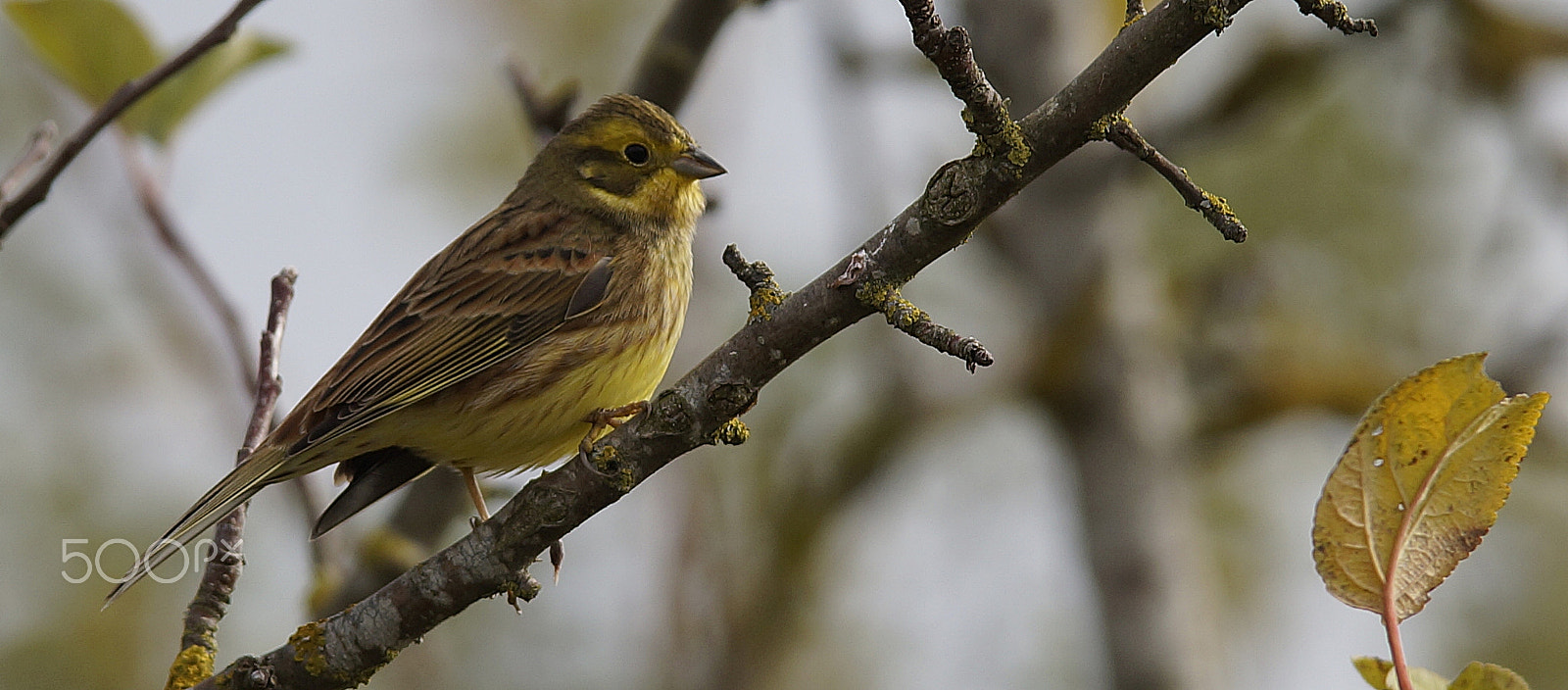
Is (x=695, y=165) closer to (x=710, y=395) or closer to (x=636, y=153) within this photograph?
(x=636, y=153)

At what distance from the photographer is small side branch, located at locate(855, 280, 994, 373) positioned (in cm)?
267

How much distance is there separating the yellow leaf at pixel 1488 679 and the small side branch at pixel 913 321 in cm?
91

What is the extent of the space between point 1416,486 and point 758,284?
1293 mm

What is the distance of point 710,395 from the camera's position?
2971 millimetres

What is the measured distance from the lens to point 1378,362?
8156 mm

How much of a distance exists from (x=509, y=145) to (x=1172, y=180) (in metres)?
9.11

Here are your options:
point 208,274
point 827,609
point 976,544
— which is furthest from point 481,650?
point 208,274

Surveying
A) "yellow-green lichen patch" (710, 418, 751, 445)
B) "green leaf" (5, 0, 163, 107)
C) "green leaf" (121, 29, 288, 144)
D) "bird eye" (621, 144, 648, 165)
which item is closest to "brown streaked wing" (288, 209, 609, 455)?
"bird eye" (621, 144, 648, 165)

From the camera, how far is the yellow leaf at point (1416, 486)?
7.82 feet

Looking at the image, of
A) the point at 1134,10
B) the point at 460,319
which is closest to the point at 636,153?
the point at 460,319

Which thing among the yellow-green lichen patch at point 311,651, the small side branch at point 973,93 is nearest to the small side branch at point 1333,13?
the small side branch at point 973,93

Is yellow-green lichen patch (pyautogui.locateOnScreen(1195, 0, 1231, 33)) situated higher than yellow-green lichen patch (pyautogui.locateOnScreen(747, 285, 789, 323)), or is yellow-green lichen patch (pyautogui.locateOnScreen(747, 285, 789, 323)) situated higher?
yellow-green lichen patch (pyautogui.locateOnScreen(1195, 0, 1231, 33))

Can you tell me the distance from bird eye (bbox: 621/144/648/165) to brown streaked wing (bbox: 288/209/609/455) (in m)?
0.31

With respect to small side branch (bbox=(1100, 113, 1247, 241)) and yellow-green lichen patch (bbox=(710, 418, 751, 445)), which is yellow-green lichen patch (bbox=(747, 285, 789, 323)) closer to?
yellow-green lichen patch (bbox=(710, 418, 751, 445))
